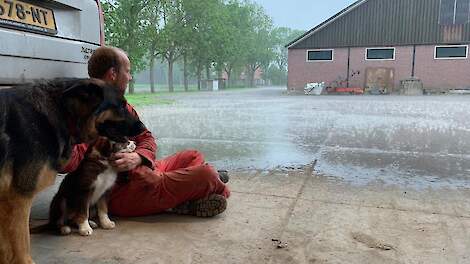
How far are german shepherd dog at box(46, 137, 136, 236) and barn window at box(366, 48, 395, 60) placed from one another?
113 feet

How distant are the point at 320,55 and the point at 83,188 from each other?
3438 cm

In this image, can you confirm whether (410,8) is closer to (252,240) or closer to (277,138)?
(277,138)

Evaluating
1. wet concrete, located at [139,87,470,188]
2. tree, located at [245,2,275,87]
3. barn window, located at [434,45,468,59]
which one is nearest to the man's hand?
wet concrete, located at [139,87,470,188]

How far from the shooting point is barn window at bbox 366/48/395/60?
33938mm

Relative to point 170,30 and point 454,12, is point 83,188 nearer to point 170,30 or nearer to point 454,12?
point 454,12

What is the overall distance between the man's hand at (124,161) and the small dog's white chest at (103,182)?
55 mm

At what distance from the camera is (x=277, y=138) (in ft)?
24.8

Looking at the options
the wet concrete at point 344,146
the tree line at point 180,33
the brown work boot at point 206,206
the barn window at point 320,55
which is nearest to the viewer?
the brown work boot at point 206,206

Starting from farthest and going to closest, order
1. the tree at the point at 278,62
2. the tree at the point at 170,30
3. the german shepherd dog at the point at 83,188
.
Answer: the tree at the point at 278,62, the tree at the point at 170,30, the german shepherd dog at the point at 83,188

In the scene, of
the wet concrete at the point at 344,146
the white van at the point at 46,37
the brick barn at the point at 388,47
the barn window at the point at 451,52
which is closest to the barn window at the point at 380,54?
the brick barn at the point at 388,47

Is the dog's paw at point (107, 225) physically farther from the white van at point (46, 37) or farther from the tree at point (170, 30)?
the tree at point (170, 30)

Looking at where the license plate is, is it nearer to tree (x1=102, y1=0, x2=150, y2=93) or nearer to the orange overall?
the orange overall

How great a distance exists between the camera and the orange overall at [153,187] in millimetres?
3150

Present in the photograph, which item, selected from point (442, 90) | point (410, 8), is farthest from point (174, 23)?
point (442, 90)
